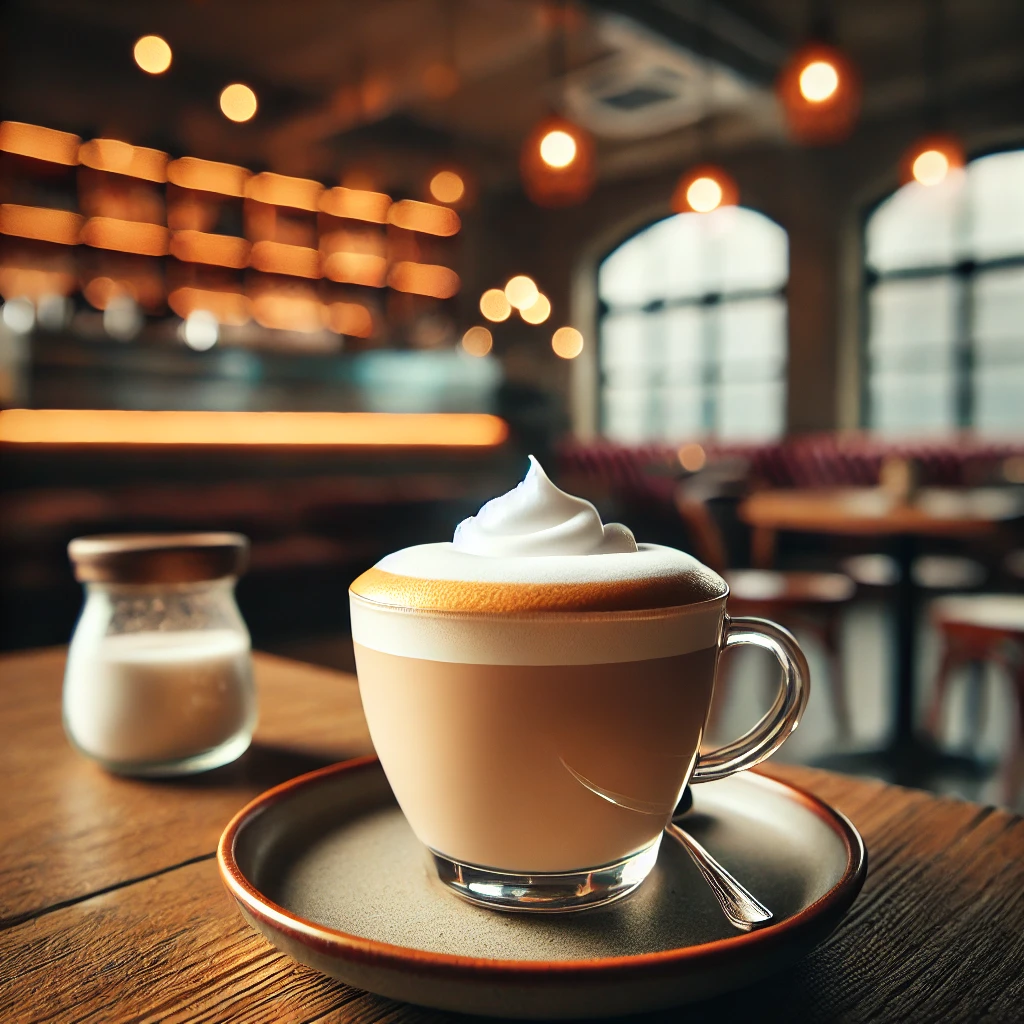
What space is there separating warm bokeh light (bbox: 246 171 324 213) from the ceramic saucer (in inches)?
345

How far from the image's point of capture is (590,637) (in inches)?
16.5

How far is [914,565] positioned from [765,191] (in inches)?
262

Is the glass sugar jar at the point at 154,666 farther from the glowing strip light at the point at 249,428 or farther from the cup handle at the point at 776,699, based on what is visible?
the glowing strip light at the point at 249,428

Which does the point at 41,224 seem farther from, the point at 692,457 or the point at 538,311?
the point at 692,457

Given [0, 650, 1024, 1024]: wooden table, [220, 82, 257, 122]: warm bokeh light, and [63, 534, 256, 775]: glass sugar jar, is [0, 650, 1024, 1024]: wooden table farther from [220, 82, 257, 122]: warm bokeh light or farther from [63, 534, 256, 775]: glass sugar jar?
[220, 82, 257, 122]: warm bokeh light

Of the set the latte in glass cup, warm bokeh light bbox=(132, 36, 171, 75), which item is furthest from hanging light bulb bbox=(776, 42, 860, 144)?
the latte in glass cup

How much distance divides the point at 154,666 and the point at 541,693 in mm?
392

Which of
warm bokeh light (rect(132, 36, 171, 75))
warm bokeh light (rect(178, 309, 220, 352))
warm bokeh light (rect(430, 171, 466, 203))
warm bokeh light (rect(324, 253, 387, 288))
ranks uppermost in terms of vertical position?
warm bokeh light (rect(430, 171, 466, 203))

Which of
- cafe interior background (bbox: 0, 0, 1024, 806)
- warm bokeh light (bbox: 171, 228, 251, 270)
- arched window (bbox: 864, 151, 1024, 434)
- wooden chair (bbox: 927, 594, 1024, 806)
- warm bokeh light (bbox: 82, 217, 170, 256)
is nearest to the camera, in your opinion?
wooden chair (bbox: 927, 594, 1024, 806)

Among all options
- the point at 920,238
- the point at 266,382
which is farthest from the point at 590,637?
the point at 920,238

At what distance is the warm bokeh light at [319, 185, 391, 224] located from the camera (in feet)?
29.9

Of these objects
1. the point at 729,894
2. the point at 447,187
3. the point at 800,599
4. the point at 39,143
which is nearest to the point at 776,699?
the point at 729,894

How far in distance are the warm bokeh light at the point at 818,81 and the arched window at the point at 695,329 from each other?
5.35 m

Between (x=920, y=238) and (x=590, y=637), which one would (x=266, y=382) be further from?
(x=920, y=238)
